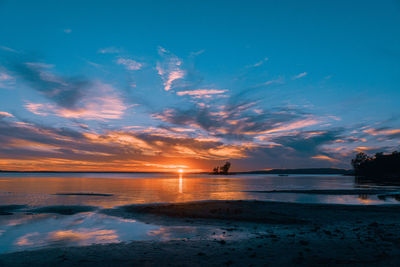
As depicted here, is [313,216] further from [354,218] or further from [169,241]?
[169,241]

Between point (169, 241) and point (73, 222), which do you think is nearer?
point (169, 241)

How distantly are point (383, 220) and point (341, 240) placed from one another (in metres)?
10.7

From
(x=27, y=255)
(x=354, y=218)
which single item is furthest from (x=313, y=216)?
(x=27, y=255)

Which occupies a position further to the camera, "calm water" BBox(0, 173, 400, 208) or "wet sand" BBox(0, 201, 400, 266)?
"calm water" BBox(0, 173, 400, 208)

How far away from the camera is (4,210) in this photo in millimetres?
29453

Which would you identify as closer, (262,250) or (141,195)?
(262,250)

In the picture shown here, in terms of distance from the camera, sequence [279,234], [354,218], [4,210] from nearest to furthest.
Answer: [279,234], [354,218], [4,210]

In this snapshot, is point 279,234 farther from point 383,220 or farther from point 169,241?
point 383,220

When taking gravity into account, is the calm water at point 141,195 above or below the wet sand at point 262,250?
below

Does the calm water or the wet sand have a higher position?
the wet sand

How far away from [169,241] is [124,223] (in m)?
8.09

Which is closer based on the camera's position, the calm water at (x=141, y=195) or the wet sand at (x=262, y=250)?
the wet sand at (x=262, y=250)

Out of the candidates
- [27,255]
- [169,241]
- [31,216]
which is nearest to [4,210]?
[31,216]

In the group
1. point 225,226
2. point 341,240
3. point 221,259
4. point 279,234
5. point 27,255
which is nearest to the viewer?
point 221,259
